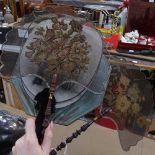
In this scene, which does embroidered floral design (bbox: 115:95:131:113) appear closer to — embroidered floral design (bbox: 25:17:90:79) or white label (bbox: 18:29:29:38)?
embroidered floral design (bbox: 25:17:90:79)

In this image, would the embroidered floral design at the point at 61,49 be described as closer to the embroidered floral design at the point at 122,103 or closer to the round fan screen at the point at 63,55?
the round fan screen at the point at 63,55

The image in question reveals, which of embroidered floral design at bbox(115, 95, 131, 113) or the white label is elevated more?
the white label

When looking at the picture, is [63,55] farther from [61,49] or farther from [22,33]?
[22,33]

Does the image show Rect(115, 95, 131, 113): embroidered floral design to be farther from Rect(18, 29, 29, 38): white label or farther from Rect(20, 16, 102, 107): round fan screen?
Rect(18, 29, 29, 38): white label

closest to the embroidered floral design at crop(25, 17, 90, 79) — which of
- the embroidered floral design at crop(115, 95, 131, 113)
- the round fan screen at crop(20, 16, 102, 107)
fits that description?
the round fan screen at crop(20, 16, 102, 107)

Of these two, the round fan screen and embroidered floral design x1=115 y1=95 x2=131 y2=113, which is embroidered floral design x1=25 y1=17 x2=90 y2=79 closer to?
the round fan screen

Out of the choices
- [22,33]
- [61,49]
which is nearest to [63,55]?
[61,49]

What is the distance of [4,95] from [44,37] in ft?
5.56

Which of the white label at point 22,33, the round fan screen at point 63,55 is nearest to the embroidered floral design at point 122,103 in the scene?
the round fan screen at point 63,55

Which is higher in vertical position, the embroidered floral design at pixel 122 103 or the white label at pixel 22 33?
the white label at pixel 22 33

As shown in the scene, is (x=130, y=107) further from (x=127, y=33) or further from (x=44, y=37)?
(x=127, y=33)

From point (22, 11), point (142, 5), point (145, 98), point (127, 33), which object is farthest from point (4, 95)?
point (145, 98)

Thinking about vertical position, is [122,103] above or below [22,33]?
below

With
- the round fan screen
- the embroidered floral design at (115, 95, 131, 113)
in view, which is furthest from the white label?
the embroidered floral design at (115, 95, 131, 113)
